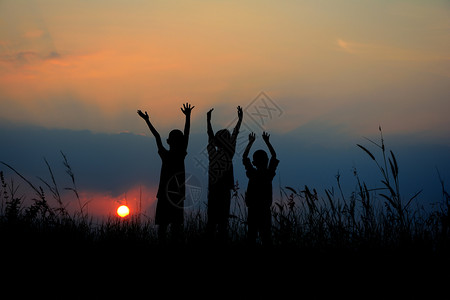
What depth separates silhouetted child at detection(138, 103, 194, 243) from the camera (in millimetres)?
6094

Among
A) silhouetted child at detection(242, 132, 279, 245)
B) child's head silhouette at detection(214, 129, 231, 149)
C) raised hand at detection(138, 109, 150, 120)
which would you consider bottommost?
silhouetted child at detection(242, 132, 279, 245)

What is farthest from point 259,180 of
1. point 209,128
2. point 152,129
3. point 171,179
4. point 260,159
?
point 152,129

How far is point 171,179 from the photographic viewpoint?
20.1 feet

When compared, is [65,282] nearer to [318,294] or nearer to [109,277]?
[109,277]

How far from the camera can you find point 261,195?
224 inches

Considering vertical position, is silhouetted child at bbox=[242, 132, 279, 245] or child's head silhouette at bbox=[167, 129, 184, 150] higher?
child's head silhouette at bbox=[167, 129, 184, 150]

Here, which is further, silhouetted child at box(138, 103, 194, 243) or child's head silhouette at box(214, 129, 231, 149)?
silhouetted child at box(138, 103, 194, 243)

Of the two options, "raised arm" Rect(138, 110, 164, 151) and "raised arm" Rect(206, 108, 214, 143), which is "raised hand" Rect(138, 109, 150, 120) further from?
"raised arm" Rect(206, 108, 214, 143)

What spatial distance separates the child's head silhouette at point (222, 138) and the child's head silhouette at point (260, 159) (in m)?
0.43

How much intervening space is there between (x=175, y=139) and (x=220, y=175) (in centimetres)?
81

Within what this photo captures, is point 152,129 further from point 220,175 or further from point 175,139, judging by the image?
point 220,175

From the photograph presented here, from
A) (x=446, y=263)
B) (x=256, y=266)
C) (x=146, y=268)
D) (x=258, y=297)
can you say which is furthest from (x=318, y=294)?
(x=146, y=268)

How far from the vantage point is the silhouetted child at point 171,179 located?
6.09 metres

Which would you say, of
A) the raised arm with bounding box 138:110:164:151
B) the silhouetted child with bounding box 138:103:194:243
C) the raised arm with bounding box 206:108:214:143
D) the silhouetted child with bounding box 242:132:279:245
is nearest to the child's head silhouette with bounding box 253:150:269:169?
the silhouetted child with bounding box 242:132:279:245
